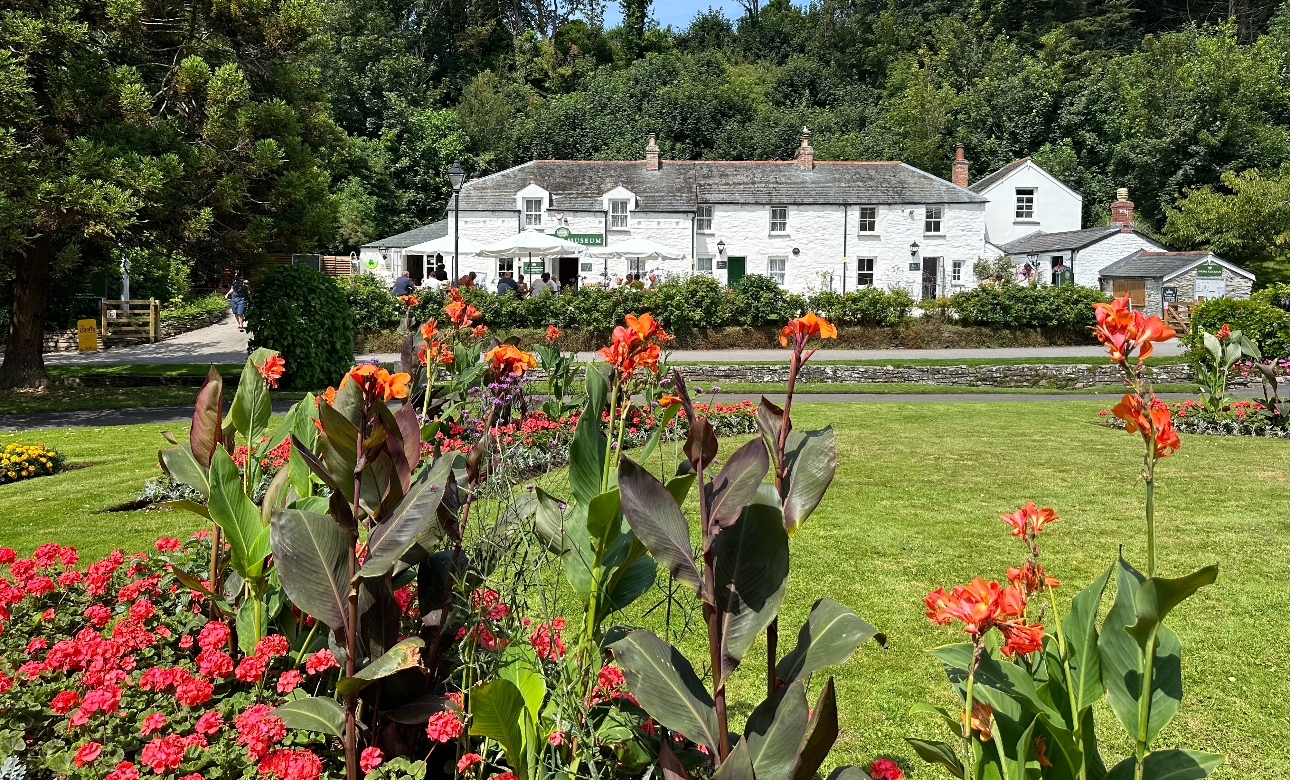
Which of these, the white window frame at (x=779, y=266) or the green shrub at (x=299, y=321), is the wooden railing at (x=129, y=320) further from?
the white window frame at (x=779, y=266)

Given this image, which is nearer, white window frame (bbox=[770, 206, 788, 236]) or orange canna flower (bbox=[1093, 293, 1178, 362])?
orange canna flower (bbox=[1093, 293, 1178, 362])

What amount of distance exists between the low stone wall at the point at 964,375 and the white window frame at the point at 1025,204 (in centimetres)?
2468

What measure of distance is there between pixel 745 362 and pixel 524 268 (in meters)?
18.1

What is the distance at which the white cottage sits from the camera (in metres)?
36.3

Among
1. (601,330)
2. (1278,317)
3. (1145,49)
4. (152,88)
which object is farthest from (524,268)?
(1145,49)

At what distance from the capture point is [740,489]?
184cm

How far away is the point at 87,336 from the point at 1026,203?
121 feet

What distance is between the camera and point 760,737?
183cm

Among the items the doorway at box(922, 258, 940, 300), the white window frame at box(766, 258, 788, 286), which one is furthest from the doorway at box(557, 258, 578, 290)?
the doorway at box(922, 258, 940, 300)

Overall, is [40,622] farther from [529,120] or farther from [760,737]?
[529,120]

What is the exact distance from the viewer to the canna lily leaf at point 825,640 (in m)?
1.84

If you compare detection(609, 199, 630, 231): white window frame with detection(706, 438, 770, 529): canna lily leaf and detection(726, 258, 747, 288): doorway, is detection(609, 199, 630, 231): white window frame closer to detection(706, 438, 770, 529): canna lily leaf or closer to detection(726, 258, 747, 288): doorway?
detection(726, 258, 747, 288): doorway

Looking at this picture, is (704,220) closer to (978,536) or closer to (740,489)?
(978,536)

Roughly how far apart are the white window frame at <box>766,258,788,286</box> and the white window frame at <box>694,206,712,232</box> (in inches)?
110
